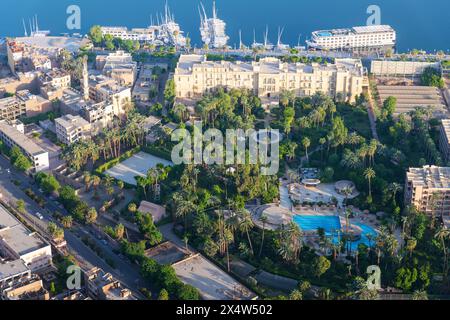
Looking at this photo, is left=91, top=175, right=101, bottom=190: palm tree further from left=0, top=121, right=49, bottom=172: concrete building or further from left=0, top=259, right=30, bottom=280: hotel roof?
left=0, top=259, right=30, bottom=280: hotel roof

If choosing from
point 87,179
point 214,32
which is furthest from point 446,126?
point 214,32

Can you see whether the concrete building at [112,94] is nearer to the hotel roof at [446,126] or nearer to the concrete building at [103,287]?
the concrete building at [103,287]

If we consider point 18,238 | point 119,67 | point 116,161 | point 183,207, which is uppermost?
point 119,67

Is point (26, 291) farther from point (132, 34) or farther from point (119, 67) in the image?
point (132, 34)

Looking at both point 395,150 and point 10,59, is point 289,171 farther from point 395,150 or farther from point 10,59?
point 10,59

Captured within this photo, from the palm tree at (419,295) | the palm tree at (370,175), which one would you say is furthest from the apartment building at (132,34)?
the palm tree at (419,295)

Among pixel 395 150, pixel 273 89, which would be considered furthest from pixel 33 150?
pixel 395 150

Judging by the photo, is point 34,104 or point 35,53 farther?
point 35,53
